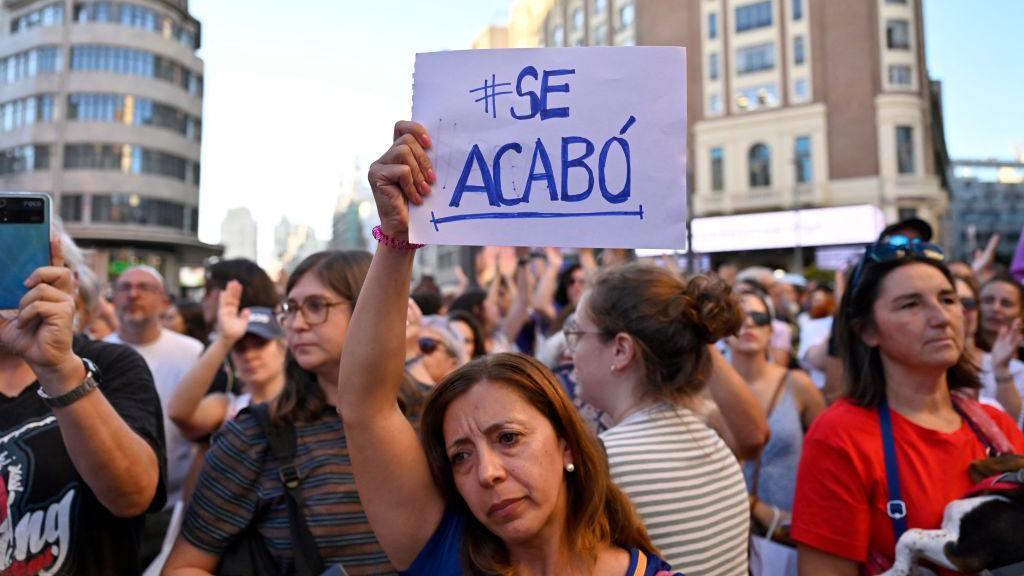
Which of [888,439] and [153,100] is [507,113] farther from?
[153,100]

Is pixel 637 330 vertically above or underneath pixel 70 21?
underneath

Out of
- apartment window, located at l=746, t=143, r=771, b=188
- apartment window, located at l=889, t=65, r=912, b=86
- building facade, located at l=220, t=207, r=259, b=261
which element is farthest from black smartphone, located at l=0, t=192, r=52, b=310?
building facade, located at l=220, t=207, r=259, b=261

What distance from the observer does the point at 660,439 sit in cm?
214

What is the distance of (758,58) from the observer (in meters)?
41.0

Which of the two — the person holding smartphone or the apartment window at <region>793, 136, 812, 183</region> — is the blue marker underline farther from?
the apartment window at <region>793, 136, 812, 183</region>

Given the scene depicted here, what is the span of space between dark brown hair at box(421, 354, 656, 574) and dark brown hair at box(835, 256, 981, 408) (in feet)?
3.41

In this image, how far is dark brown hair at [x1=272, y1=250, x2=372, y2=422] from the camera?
232cm

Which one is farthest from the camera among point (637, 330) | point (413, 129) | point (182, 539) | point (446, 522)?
point (637, 330)

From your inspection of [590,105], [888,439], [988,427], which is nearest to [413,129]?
[590,105]

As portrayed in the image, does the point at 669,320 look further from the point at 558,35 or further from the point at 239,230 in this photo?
the point at 239,230

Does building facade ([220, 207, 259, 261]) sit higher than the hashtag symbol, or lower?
higher

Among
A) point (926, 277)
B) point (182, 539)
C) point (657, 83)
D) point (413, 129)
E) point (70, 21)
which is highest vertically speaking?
point (70, 21)

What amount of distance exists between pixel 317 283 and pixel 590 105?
1.29 m

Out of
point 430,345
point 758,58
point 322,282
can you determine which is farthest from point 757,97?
point 322,282
